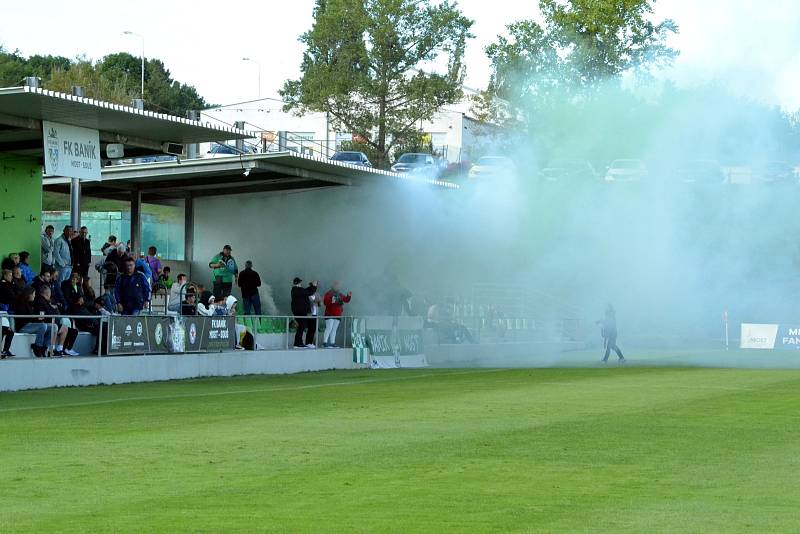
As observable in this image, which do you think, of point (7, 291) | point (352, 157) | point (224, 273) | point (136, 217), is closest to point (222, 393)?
point (7, 291)

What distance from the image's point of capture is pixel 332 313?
36.9 metres

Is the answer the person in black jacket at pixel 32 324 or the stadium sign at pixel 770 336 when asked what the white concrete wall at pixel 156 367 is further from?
the stadium sign at pixel 770 336

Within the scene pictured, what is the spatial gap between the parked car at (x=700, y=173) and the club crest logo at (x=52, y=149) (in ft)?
65.5

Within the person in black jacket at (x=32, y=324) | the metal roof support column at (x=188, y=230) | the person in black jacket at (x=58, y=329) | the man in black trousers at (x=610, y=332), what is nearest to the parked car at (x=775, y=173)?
the man in black trousers at (x=610, y=332)

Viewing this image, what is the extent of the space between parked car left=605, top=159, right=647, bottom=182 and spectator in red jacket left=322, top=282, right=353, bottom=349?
996cm

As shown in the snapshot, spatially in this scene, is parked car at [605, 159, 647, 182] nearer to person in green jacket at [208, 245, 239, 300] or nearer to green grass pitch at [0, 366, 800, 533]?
person in green jacket at [208, 245, 239, 300]

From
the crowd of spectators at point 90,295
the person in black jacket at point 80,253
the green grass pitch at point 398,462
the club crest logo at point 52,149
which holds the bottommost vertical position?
the green grass pitch at point 398,462

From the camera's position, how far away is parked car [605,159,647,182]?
3975cm

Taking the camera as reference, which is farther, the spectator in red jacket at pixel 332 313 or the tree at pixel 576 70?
the tree at pixel 576 70

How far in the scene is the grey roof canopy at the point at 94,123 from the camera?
27766mm

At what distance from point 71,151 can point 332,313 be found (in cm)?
990

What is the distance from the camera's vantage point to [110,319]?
1037 inches

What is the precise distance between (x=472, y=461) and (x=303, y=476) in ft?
7.00

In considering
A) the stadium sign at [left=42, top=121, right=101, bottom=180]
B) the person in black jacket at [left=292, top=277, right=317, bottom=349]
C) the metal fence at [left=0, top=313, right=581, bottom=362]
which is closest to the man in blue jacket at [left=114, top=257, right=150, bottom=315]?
the metal fence at [left=0, top=313, right=581, bottom=362]
